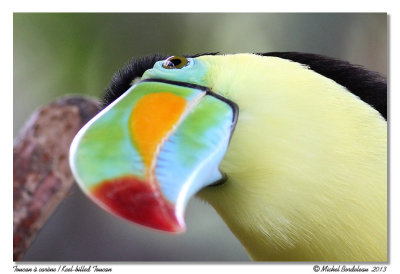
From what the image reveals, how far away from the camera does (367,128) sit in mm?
1259

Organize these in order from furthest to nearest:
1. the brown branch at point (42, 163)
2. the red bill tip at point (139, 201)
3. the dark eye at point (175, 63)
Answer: the brown branch at point (42, 163) < the dark eye at point (175, 63) < the red bill tip at point (139, 201)

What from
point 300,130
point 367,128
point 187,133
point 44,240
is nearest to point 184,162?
point 187,133

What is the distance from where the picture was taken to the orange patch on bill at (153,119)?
114cm

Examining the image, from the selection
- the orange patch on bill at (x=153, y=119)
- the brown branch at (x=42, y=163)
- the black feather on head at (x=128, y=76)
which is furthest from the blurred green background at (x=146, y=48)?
the orange patch on bill at (x=153, y=119)

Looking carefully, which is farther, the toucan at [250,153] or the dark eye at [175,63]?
the dark eye at [175,63]

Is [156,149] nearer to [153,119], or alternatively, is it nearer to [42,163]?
[153,119]

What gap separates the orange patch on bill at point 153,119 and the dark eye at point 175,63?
78mm

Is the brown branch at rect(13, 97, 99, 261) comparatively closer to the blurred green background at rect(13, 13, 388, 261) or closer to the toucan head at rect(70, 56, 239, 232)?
the blurred green background at rect(13, 13, 388, 261)

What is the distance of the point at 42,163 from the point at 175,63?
1.96 ft

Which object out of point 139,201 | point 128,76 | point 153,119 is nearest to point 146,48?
point 128,76

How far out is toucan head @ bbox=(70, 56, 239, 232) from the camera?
3.65 feet

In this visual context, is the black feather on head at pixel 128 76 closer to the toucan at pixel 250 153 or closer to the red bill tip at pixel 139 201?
the toucan at pixel 250 153
